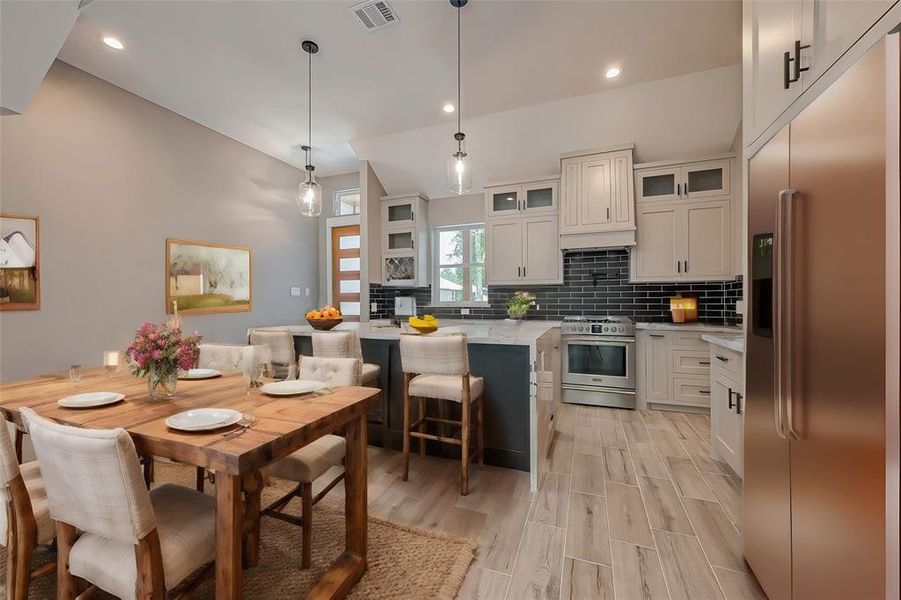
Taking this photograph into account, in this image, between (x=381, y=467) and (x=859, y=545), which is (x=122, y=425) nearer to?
(x=381, y=467)

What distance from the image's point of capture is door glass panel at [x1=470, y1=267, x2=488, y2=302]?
5.05 metres

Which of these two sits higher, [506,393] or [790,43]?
[790,43]

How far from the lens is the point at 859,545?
87 centimetres

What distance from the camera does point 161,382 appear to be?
5.15 feet

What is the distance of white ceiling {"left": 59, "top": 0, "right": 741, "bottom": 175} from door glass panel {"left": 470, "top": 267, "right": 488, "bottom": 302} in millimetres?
2058

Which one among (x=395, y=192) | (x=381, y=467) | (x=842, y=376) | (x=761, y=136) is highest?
(x=395, y=192)

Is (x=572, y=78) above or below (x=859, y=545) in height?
above

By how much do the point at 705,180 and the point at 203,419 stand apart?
472cm

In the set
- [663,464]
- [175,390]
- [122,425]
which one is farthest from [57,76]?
[663,464]

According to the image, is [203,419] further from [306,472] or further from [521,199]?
[521,199]

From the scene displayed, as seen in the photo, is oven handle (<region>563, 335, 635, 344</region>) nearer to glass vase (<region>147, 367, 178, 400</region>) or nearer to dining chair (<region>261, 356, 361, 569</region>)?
dining chair (<region>261, 356, 361, 569</region>)

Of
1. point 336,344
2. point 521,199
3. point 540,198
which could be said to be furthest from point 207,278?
point 540,198

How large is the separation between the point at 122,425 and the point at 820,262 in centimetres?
230

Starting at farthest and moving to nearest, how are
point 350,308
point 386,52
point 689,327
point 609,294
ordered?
point 350,308
point 609,294
point 689,327
point 386,52
